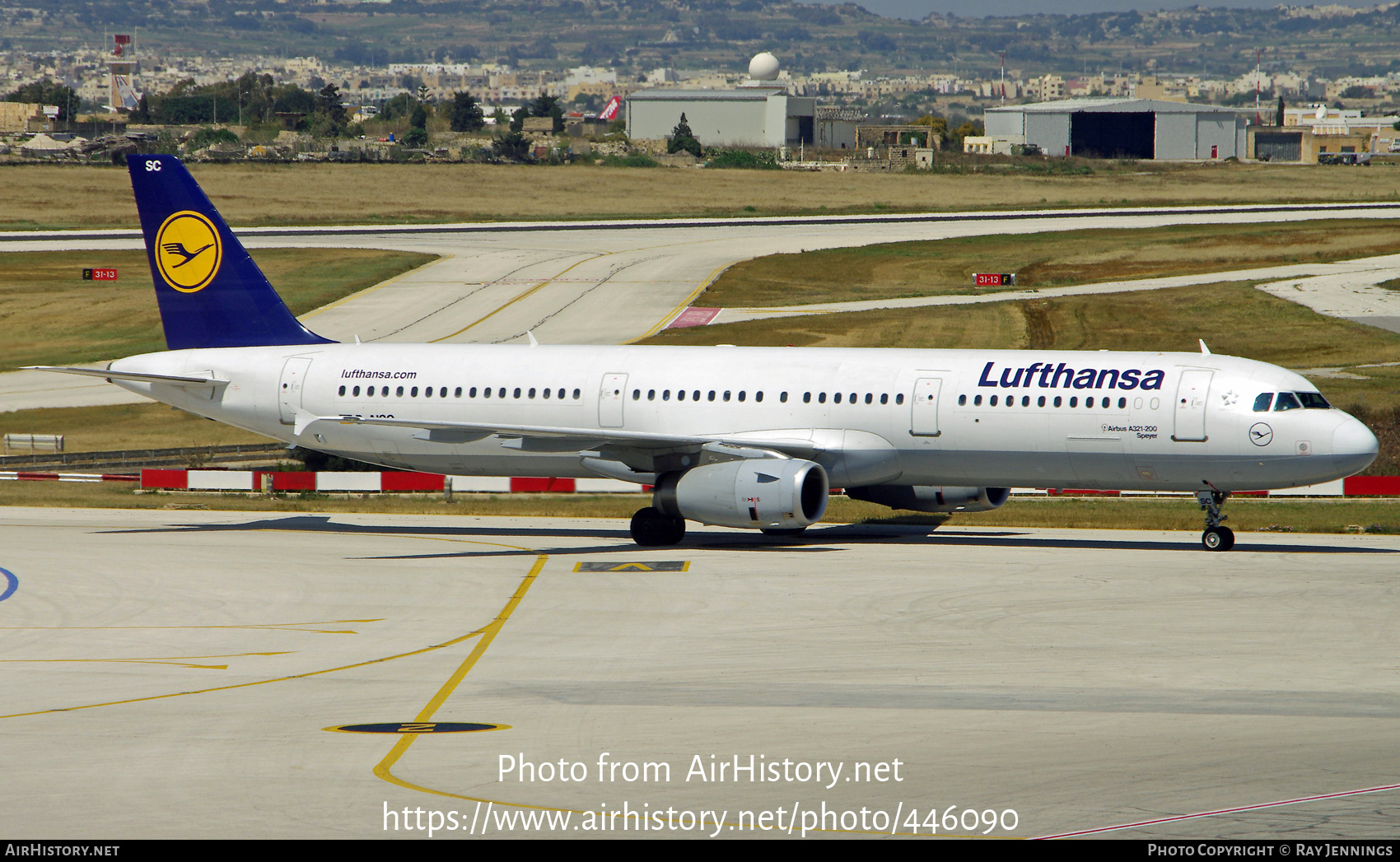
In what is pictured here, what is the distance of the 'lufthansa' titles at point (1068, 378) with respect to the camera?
34188 millimetres

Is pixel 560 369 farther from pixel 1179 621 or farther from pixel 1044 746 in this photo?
pixel 1044 746

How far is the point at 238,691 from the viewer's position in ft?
70.4

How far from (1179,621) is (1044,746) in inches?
378

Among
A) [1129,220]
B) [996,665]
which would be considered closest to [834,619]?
[996,665]

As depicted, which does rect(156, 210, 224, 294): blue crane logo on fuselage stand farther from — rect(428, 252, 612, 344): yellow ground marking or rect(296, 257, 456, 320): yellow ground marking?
rect(296, 257, 456, 320): yellow ground marking

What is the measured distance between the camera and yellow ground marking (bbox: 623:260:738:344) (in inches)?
2926

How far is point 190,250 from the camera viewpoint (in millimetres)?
41031

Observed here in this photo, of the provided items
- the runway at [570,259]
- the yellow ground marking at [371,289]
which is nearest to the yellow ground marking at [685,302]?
the runway at [570,259]

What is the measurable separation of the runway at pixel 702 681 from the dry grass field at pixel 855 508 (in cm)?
215

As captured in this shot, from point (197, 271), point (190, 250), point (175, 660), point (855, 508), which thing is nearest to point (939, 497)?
point (855, 508)

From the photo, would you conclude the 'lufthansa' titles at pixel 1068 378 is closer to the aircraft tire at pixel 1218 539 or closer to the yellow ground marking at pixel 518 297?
the aircraft tire at pixel 1218 539
